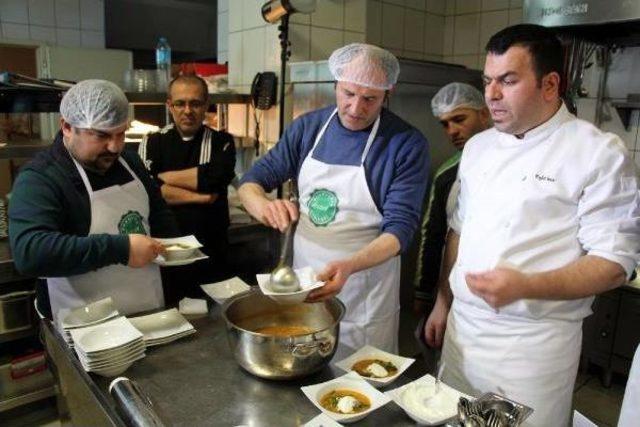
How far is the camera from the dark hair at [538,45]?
4.27 feet

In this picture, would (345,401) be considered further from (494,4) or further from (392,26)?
(494,4)

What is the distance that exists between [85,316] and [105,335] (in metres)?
0.14

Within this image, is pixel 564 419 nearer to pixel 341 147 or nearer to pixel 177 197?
pixel 341 147

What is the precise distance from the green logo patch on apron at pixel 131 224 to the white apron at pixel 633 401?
1.46 meters

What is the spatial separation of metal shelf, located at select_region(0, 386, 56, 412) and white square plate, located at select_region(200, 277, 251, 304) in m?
1.25

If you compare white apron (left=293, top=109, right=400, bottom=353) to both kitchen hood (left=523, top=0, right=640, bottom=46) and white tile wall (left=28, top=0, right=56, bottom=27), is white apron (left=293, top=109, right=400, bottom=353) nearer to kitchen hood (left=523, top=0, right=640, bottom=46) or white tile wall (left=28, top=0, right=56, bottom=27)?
kitchen hood (left=523, top=0, right=640, bottom=46)

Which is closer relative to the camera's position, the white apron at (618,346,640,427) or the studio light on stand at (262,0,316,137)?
the white apron at (618,346,640,427)

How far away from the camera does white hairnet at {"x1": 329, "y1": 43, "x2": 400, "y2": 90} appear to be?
5.47 feet

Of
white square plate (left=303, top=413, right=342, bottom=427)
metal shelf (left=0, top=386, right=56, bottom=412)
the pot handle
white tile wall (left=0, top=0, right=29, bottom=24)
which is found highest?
white tile wall (left=0, top=0, right=29, bottom=24)

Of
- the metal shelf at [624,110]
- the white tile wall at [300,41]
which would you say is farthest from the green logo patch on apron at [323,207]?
the metal shelf at [624,110]

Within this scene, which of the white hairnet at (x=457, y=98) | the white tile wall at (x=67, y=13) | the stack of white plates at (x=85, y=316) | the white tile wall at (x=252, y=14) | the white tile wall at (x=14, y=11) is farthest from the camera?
the white tile wall at (x=67, y=13)

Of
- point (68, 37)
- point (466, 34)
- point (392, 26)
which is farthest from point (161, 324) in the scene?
point (68, 37)

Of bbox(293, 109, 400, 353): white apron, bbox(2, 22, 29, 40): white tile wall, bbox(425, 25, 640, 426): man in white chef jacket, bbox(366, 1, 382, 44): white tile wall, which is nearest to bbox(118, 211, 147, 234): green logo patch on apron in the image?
bbox(293, 109, 400, 353): white apron

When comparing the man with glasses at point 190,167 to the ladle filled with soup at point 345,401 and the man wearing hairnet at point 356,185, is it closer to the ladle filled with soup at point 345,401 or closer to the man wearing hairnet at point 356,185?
the man wearing hairnet at point 356,185
